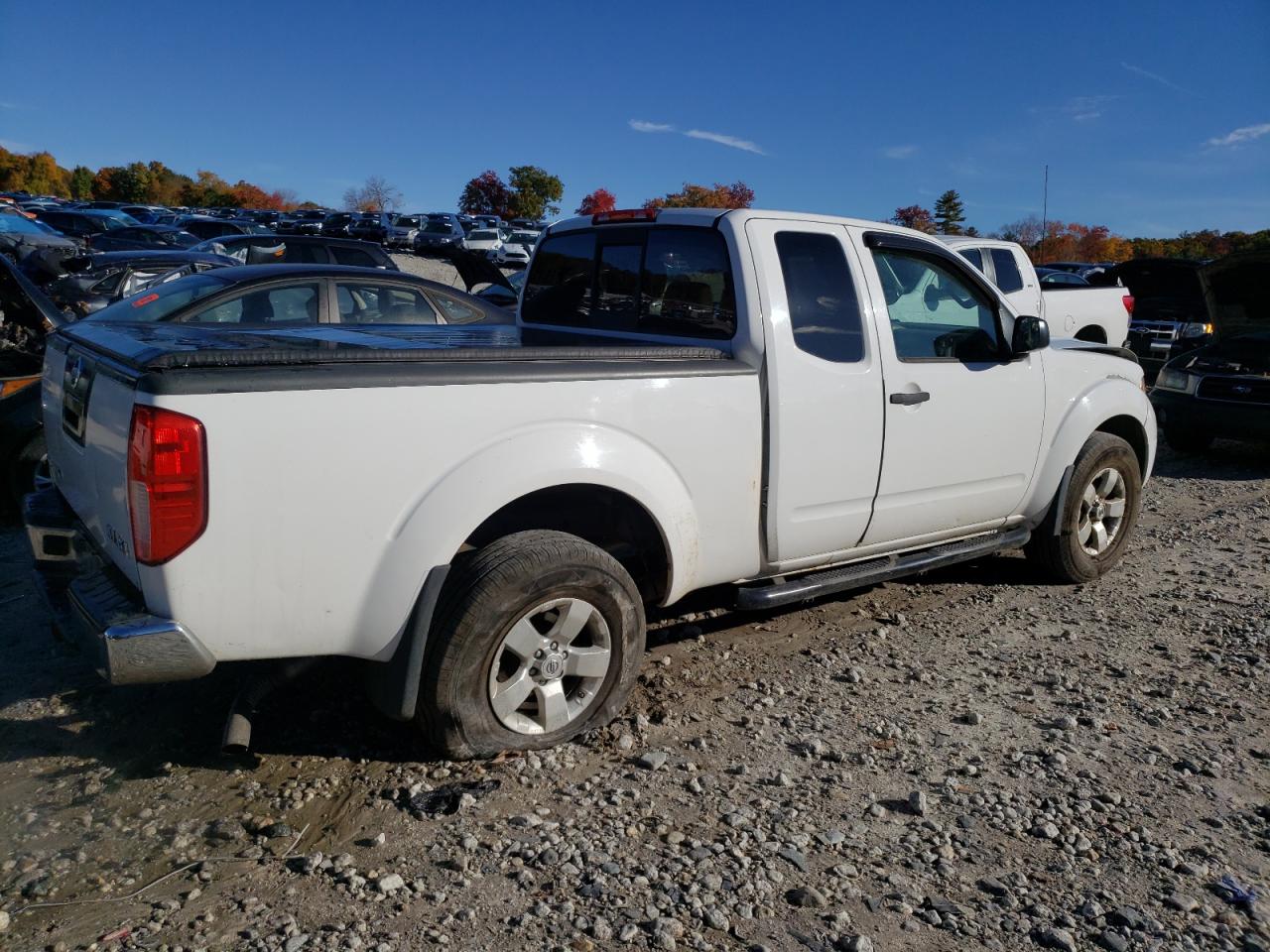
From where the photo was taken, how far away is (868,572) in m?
4.51

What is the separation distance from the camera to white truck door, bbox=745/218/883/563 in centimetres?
400

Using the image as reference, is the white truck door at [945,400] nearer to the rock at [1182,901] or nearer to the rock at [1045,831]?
the rock at [1045,831]

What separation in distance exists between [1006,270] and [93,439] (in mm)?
10548

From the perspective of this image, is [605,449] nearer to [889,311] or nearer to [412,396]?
[412,396]

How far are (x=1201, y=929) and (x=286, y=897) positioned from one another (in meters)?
2.53

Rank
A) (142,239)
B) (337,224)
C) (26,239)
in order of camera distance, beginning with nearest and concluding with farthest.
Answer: (26,239) → (142,239) → (337,224)

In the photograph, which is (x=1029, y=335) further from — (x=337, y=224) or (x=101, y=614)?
(x=337, y=224)

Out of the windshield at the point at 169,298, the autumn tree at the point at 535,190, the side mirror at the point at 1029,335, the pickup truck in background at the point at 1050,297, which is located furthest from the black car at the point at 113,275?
the autumn tree at the point at 535,190

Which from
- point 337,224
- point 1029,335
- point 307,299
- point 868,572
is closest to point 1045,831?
point 868,572

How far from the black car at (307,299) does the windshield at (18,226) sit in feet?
50.7

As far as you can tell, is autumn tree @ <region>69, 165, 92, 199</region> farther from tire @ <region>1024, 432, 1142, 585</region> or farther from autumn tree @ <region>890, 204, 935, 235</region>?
tire @ <region>1024, 432, 1142, 585</region>

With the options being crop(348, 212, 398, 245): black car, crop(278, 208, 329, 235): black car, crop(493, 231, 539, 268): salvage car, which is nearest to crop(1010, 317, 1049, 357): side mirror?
crop(493, 231, 539, 268): salvage car

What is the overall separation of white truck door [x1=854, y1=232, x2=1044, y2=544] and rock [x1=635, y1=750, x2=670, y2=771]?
151 cm

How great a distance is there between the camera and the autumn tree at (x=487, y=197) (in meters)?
68.7
